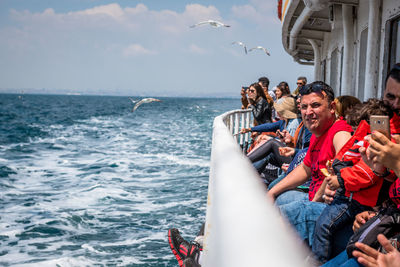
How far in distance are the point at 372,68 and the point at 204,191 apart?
15.4ft

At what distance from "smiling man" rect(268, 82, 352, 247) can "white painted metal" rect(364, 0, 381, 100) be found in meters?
2.17

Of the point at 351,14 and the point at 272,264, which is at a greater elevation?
the point at 351,14

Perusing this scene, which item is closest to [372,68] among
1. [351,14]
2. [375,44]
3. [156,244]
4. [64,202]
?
[375,44]

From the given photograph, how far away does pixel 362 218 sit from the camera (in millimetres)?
1842

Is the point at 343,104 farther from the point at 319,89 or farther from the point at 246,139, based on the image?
the point at 246,139

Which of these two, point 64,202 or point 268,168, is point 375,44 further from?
point 64,202

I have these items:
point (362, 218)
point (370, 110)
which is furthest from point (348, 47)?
point (362, 218)

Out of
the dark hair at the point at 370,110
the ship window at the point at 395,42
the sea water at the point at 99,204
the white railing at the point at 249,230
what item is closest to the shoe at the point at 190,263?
the dark hair at the point at 370,110

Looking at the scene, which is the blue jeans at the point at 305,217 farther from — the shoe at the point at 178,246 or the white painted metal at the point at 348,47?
the white painted metal at the point at 348,47

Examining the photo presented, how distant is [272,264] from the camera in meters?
0.45

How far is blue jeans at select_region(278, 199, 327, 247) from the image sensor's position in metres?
2.21

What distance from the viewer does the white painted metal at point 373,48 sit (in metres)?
4.44

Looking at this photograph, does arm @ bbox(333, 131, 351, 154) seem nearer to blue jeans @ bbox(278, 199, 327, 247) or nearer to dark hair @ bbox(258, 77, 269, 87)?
blue jeans @ bbox(278, 199, 327, 247)

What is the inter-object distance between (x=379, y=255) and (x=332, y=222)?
614 millimetres
